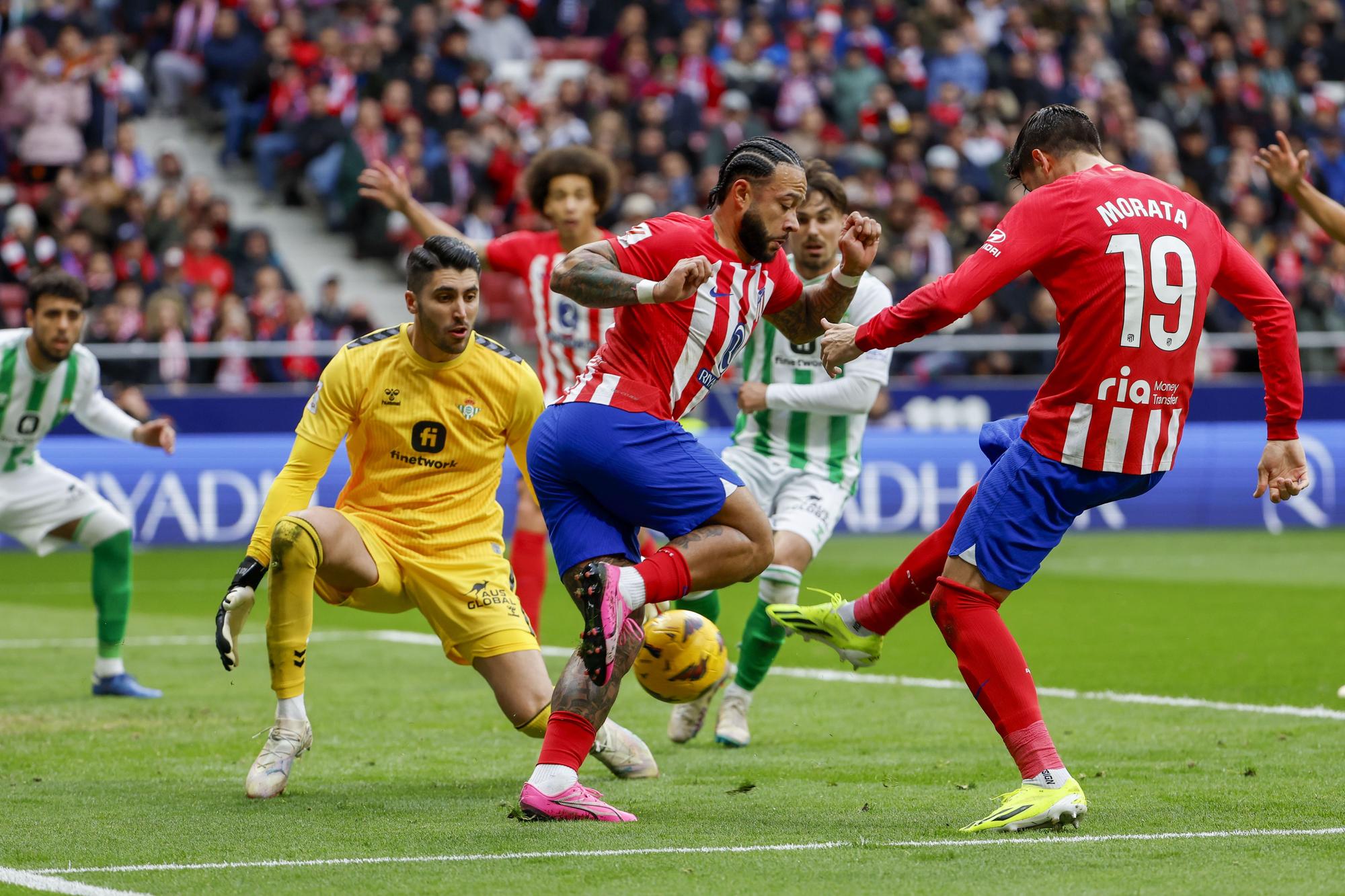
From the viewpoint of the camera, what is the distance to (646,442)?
19.7 ft

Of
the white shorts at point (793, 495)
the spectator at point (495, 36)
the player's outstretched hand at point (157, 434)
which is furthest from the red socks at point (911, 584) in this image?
the spectator at point (495, 36)

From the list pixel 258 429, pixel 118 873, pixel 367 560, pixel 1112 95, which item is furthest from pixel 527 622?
pixel 1112 95

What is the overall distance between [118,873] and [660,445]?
84.2 inches

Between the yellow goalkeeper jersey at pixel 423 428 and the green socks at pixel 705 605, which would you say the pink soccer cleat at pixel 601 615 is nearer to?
the yellow goalkeeper jersey at pixel 423 428

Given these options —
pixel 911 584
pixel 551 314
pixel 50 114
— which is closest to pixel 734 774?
pixel 911 584

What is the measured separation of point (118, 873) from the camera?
16.8 feet

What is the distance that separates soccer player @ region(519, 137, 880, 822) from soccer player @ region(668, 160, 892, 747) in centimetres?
171

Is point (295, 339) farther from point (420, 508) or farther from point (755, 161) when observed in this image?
point (755, 161)

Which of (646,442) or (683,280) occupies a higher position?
(683,280)

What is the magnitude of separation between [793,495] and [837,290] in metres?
2.04

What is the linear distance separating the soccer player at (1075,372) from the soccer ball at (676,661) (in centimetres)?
111

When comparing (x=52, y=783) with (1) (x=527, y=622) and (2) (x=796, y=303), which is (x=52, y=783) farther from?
(2) (x=796, y=303)

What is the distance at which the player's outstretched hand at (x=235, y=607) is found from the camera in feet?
20.5

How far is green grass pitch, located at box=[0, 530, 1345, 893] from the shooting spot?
513cm
